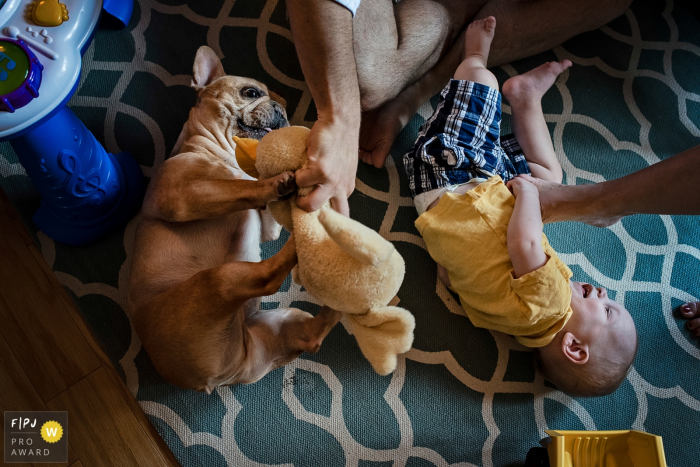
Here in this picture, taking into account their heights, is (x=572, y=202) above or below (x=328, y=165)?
below

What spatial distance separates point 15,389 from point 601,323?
188cm

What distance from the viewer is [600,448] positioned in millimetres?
1385

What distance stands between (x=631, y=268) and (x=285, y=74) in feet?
4.95

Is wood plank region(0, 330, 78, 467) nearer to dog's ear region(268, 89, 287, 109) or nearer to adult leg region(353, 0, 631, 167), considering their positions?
dog's ear region(268, 89, 287, 109)

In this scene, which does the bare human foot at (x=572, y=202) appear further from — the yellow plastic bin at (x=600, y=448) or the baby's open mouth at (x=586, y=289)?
the yellow plastic bin at (x=600, y=448)

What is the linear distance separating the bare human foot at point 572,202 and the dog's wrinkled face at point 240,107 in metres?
0.87

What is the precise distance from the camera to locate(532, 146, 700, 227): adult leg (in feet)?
3.86

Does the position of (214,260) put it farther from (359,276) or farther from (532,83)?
(532,83)

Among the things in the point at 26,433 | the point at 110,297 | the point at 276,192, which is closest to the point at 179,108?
the point at 110,297

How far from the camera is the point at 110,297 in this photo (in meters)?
1.51

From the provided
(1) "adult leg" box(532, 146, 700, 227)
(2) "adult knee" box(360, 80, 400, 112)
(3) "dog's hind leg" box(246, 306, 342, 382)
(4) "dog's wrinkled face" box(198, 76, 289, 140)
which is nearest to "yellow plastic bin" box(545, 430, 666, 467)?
(1) "adult leg" box(532, 146, 700, 227)

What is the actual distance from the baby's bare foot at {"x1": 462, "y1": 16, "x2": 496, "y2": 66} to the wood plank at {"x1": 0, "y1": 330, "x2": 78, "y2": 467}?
185 centimetres

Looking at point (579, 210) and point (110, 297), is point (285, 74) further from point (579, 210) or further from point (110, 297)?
point (579, 210)

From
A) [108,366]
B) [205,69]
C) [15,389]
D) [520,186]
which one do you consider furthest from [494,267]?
[15,389]
